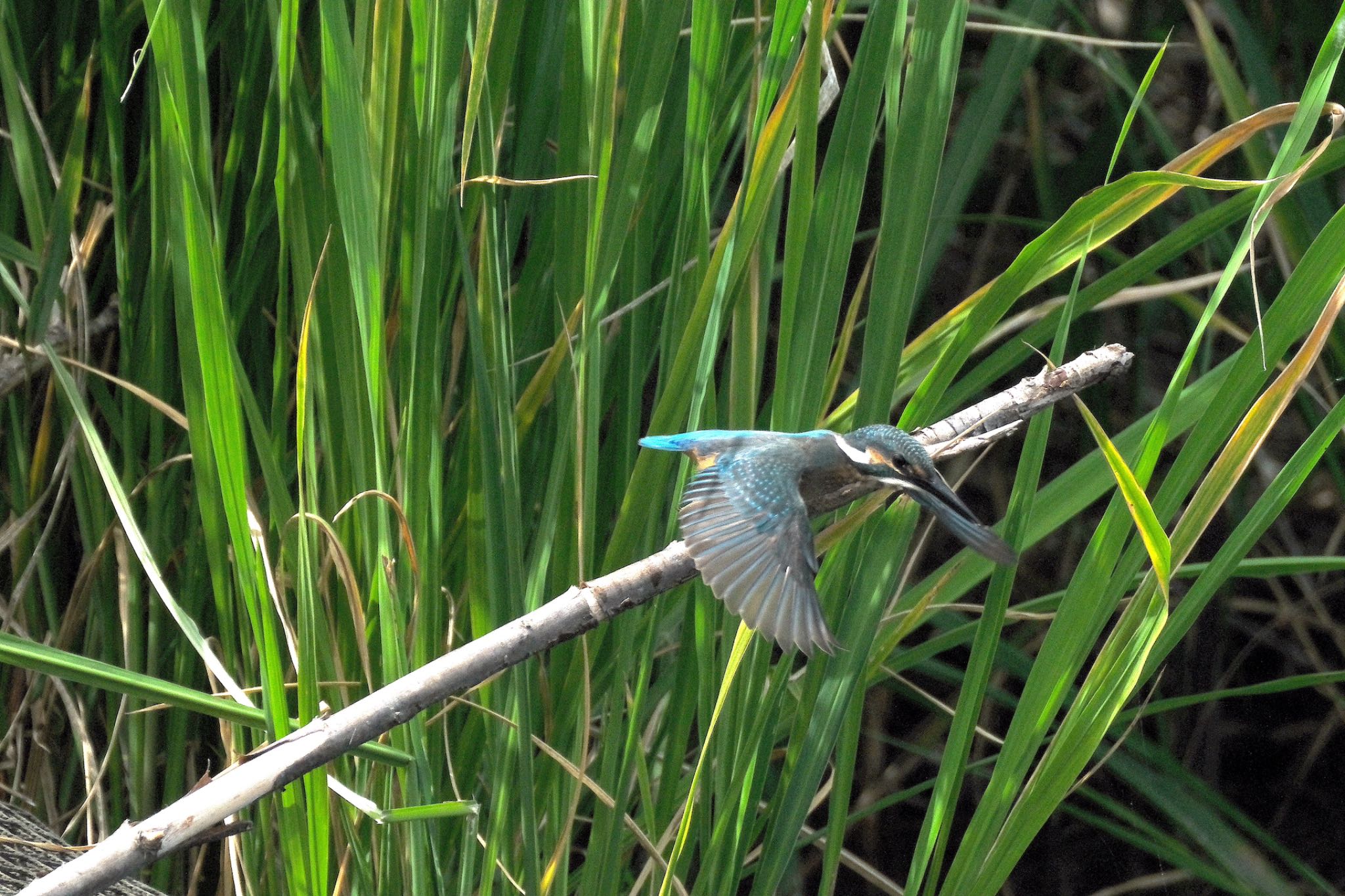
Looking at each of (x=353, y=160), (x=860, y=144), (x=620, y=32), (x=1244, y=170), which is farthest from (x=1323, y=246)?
(x=1244, y=170)

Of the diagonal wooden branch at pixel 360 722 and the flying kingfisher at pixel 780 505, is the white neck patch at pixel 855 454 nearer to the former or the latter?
the flying kingfisher at pixel 780 505

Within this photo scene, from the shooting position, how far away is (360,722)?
1.84ft

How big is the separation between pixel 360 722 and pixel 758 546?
0.23 metres

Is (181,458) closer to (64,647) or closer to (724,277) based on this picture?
(64,647)

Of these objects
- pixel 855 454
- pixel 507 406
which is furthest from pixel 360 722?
pixel 855 454

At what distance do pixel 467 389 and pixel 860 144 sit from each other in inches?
12.1

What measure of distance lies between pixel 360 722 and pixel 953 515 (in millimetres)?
A: 327

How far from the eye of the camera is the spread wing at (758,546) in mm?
620

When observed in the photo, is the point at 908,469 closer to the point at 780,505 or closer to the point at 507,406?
the point at 780,505

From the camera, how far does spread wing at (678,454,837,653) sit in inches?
24.4

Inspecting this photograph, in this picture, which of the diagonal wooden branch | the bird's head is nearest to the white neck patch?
the bird's head

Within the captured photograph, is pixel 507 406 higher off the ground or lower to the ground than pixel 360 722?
higher

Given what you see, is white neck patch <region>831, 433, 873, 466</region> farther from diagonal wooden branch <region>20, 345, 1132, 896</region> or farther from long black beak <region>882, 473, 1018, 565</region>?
diagonal wooden branch <region>20, 345, 1132, 896</region>

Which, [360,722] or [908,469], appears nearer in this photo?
[360,722]
